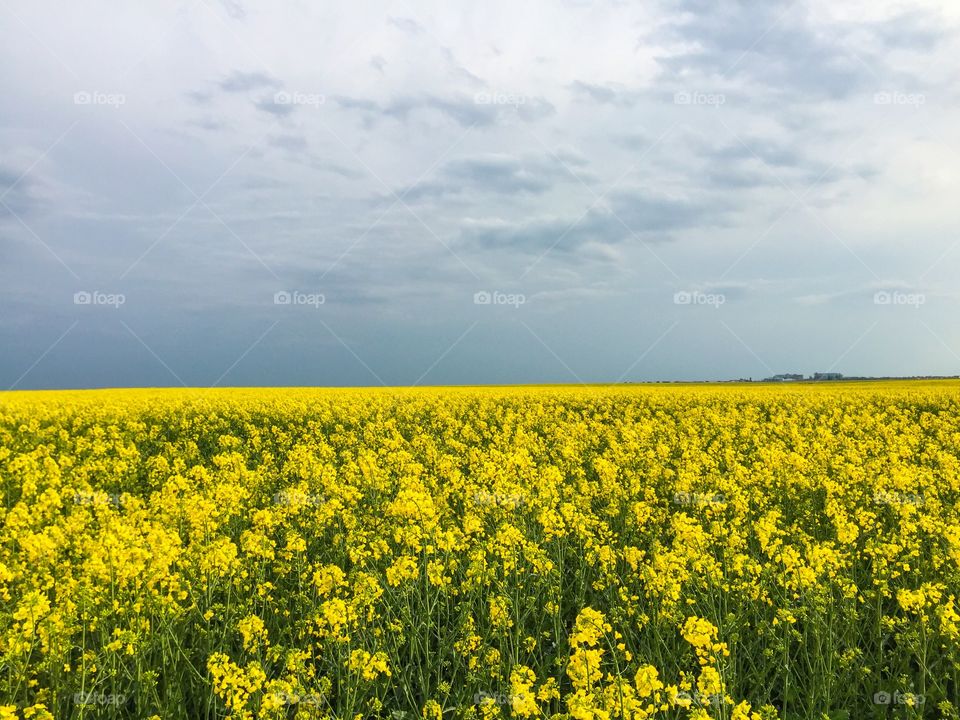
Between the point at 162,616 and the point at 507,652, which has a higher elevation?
the point at 162,616

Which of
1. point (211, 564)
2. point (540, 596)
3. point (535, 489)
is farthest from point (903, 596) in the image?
point (211, 564)

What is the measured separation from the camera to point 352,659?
379 cm

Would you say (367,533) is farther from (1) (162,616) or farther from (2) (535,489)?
(2) (535,489)

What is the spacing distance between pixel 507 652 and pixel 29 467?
8.29m

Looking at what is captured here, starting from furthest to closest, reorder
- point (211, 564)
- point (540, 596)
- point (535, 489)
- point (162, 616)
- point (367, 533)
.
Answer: point (535, 489)
point (367, 533)
point (540, 596)
point (211, 564)
point (162, 616)

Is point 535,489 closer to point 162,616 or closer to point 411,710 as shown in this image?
point 411,710

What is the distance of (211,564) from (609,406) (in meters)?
16.8

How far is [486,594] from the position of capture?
5.87 metres

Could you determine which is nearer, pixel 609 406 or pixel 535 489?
pixel 535 489

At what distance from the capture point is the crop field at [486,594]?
4.12m

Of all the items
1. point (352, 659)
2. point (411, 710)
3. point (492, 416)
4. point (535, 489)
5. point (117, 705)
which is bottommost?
point (411, 710)

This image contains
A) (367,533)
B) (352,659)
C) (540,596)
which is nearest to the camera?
(352,659)

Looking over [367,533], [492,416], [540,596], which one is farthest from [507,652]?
[492,416]

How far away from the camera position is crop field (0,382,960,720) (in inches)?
162
